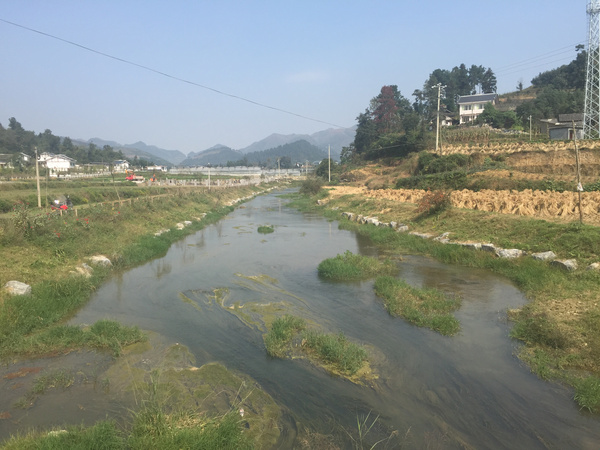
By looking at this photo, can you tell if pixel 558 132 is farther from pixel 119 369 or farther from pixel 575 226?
pixel 119 369

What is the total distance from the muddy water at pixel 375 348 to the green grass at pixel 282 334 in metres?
0.23

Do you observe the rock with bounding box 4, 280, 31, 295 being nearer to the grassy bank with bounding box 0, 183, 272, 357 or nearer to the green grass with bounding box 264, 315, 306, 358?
the grassy bank with bounding box 0, 183, 272, 357

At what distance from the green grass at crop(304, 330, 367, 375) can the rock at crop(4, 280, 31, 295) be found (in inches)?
280

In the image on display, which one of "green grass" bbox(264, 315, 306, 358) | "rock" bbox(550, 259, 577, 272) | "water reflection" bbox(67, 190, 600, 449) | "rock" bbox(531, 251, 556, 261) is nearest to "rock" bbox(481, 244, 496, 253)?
"water reflection" bbox(67, 190, 600, 449)

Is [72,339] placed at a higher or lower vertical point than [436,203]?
lower

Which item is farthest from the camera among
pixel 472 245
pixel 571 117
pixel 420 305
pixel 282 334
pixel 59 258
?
pixel 571 117

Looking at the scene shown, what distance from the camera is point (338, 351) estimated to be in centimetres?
736

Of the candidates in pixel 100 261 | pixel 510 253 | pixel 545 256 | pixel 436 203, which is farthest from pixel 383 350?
pixel 436 203

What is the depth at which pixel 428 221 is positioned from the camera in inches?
747

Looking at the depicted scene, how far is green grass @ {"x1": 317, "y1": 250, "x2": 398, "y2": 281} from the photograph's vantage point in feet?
42.2

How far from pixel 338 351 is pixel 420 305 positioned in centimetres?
343

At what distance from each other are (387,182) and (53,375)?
38848 millimetres

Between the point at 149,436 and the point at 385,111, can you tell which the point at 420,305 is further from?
the point at 385,111

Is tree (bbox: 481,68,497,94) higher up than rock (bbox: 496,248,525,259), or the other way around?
tree (bbox: 481,68,497,94)
